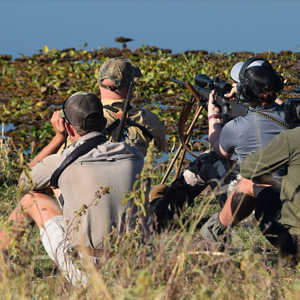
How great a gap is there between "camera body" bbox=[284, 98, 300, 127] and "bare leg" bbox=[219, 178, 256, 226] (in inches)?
19.0

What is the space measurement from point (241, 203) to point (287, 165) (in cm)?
50

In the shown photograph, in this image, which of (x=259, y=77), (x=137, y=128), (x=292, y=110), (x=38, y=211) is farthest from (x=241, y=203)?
(x=38, y=211)

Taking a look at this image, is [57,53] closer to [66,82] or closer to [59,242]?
[66,82]

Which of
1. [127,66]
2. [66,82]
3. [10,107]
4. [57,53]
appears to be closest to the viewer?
[127,66]

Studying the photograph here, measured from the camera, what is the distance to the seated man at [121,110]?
326 cm

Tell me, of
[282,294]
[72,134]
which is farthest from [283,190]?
[72,134]

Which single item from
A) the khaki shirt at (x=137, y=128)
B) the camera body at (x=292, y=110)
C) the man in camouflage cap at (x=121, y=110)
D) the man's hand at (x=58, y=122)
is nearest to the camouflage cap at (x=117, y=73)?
the man in camouflage cap at (x=121, y=110)

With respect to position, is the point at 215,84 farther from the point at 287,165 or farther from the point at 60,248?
the point at 60,248

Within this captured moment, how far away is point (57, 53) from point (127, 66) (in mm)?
9521

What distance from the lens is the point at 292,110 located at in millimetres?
2424

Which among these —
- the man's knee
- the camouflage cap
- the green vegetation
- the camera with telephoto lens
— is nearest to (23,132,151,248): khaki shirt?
the green vegetation

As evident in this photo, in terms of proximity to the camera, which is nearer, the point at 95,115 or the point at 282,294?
the point at 282,294

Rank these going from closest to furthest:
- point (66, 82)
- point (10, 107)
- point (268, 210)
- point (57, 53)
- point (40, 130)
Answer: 1. point (268, 210)
2. point (40, 130)
3. point (10, 107)
4. point (66, 82)
5. point (57, 53)

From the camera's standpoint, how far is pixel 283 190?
242cm
